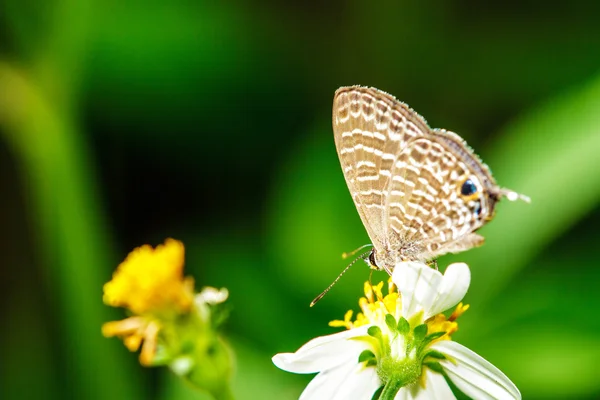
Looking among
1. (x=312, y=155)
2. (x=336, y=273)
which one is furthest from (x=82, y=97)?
(x=336, y=273)

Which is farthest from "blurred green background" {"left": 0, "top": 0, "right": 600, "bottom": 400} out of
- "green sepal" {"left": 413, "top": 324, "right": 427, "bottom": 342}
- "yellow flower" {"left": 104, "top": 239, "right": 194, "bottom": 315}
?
"green sepal" {"left": 413, "top": 324, "right": 427, "bottom": 342}

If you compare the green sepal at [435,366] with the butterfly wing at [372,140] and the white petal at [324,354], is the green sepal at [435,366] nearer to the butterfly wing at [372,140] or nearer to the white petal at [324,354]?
the white petal at [324,354]

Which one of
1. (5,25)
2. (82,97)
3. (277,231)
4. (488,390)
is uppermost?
(5,25)

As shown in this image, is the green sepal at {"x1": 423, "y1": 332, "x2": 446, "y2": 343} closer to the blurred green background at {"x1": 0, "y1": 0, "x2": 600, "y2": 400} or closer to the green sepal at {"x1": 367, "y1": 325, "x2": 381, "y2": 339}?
the green sepal at {"x1": 367, "y1": 325, "x2": 381, "y2": 339}

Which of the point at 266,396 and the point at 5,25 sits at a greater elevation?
the point at 5,25

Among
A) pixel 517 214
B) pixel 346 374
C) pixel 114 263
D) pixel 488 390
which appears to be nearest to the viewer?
pixel 488 390

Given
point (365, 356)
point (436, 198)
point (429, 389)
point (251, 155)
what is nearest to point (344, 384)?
point (365, 356)

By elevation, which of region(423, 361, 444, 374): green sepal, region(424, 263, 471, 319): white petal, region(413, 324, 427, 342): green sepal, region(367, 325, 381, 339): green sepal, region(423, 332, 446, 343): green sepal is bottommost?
region(423, 361, 444, 374): green sepal

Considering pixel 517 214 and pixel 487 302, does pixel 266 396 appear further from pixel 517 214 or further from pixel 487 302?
pixel 517 214
